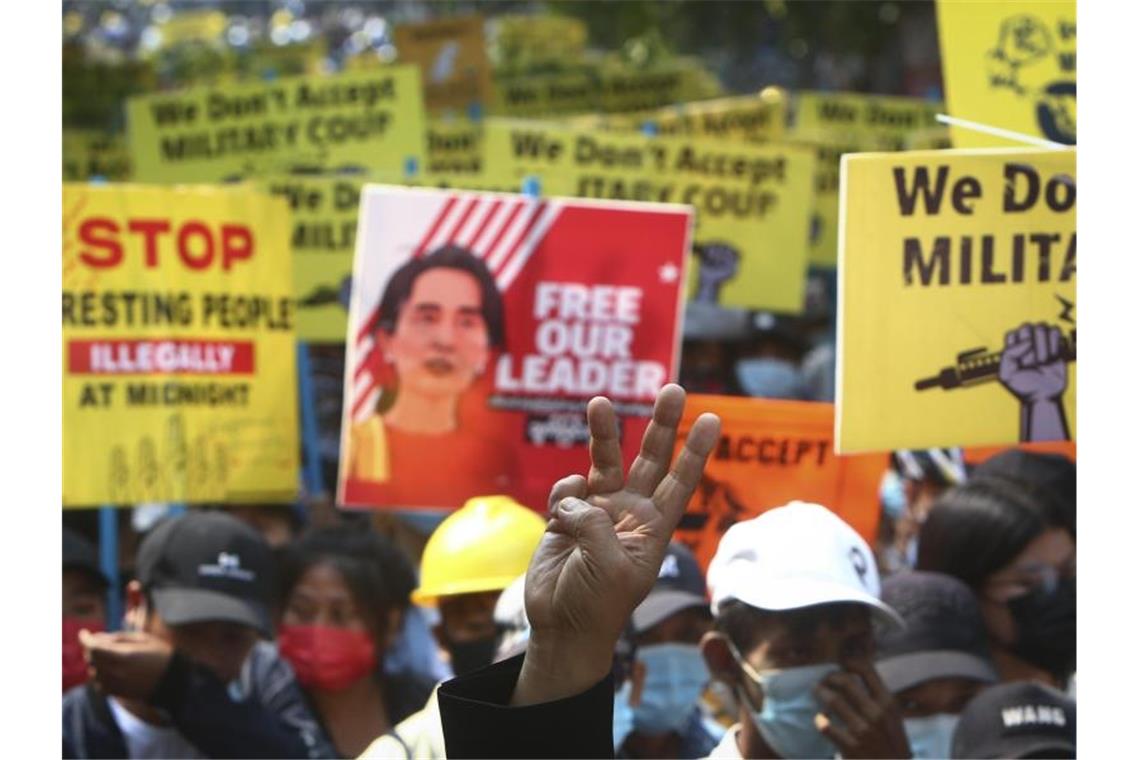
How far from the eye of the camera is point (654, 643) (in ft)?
17.0

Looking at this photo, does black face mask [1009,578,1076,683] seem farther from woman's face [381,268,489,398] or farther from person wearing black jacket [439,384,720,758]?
person wearing black jacket [439,384,720,758]

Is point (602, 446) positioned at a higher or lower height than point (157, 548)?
higher

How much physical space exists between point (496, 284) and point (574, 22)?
38.1 feet

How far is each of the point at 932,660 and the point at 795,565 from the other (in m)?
0.84

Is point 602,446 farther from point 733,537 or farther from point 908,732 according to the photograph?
point 908,732

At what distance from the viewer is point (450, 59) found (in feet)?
42.0

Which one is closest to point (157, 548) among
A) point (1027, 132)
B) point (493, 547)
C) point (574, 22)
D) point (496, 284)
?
point (493, 547)

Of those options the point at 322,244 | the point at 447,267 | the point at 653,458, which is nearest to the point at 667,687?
the point at 447,267

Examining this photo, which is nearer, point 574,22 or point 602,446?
point 602,446

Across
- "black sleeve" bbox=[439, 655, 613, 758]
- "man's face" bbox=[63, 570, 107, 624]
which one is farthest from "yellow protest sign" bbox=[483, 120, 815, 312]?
"black sleeve" bbox=[439, 655, 613, 758]

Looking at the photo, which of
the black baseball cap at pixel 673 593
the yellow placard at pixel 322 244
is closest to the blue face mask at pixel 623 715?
the black baseball cap at pixel 673 593

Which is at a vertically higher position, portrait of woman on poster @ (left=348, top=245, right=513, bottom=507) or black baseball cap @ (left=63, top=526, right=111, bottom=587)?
portrait of woman on poster @ (left=348, top=245, right=513, bottom=507)

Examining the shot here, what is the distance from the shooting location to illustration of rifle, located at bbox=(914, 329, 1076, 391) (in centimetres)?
470
